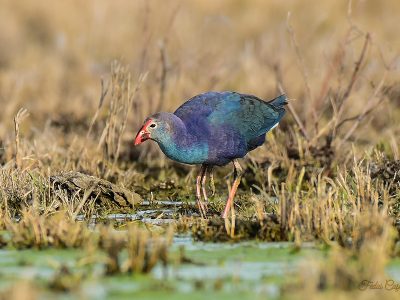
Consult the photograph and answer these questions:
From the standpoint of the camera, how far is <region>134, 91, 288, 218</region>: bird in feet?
23.7

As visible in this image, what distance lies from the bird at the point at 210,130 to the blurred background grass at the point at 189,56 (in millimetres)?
1166

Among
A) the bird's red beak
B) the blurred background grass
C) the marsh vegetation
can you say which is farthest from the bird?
the blurred background grass

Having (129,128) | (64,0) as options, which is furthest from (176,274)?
(64,0)

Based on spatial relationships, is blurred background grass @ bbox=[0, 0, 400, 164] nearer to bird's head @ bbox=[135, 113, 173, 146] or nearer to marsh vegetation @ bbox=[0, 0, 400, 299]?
marsh vegetation @ bbox=[0, 0, 400, 299]

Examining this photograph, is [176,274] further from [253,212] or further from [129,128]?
[129,128]

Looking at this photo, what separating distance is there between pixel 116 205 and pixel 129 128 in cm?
340

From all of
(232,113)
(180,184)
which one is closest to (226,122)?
(232,113)

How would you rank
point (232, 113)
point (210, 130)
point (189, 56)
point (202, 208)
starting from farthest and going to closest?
point (189, 56) < point (232, 113) < point (210, 130) < point (202, 208)

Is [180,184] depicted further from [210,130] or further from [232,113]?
[210,130]

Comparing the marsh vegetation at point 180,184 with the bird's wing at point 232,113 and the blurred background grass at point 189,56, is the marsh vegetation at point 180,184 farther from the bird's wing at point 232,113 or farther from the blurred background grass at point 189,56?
the bird's wing at point 232,113

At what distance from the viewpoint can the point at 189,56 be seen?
478 inches

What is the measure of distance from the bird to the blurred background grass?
45.9 inches

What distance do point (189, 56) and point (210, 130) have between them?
477 cm

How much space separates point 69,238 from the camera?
221 inches
